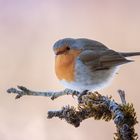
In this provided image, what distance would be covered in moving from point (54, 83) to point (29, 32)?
229mm

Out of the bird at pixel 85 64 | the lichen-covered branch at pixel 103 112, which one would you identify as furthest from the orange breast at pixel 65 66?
the lichen-covered branch at pixel 103 112

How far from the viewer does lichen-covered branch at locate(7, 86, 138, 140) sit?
721 millimetres

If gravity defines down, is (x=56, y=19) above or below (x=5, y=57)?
above

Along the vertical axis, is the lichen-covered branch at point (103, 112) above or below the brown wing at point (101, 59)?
above

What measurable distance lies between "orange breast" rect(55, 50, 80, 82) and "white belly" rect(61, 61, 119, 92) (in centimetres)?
1

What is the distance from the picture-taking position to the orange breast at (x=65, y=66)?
47.8 inches

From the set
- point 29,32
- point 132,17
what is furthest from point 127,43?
point 29,32

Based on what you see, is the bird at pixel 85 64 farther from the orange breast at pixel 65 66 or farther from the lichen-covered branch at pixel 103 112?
the lichen-covered branch at pixel 103 112

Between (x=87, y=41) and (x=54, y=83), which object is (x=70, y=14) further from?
(x=87, y=41)

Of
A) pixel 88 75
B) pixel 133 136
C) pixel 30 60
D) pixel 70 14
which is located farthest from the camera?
pixel 70 14

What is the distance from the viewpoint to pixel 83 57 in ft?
4.17

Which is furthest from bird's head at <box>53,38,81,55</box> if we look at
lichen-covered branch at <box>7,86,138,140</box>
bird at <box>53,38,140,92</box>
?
lichen-covered branch at <box>7,86,138,140</box>

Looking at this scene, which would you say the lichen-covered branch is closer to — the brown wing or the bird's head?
the bird's head

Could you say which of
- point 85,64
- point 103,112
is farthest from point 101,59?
point 103,112
